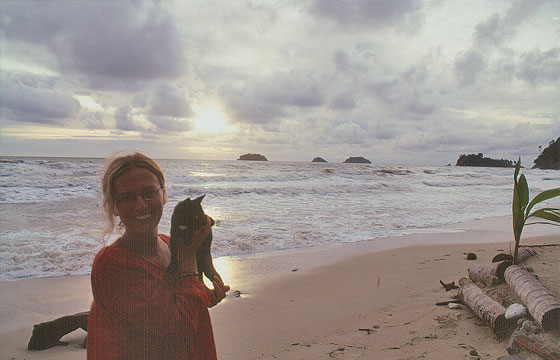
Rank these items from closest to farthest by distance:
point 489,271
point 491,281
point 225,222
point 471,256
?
point 491,281 → point 489,271 → point 471,256 → point 225,222

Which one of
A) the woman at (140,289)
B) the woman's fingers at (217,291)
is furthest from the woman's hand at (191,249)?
the woman's fingers at (217,291)

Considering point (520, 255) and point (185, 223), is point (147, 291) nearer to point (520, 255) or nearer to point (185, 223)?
point (185, 223)

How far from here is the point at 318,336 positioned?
3.80m

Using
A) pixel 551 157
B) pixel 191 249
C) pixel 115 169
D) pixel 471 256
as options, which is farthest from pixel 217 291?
pixel 551 157

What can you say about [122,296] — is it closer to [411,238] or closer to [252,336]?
[252,336]

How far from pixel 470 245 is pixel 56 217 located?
1030 centimetres

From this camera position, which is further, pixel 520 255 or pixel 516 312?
pixel 520 255

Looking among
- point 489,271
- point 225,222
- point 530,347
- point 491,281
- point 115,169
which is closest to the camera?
point 115,169

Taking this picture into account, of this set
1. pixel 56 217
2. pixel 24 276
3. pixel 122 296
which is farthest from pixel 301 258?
pixel 56 217

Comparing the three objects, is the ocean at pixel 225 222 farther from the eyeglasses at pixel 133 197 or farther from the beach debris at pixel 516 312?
the beach debris at pixel 516 312

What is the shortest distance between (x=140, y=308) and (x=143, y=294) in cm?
5

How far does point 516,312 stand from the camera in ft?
11.3

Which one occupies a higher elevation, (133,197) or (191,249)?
(133,197)

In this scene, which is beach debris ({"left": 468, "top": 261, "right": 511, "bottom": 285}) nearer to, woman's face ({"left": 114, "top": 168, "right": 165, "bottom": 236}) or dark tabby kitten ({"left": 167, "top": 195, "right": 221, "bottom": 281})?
dark tabby kitten ({"left": 167, "top": 195, "right": 221, "bottom": 281})
